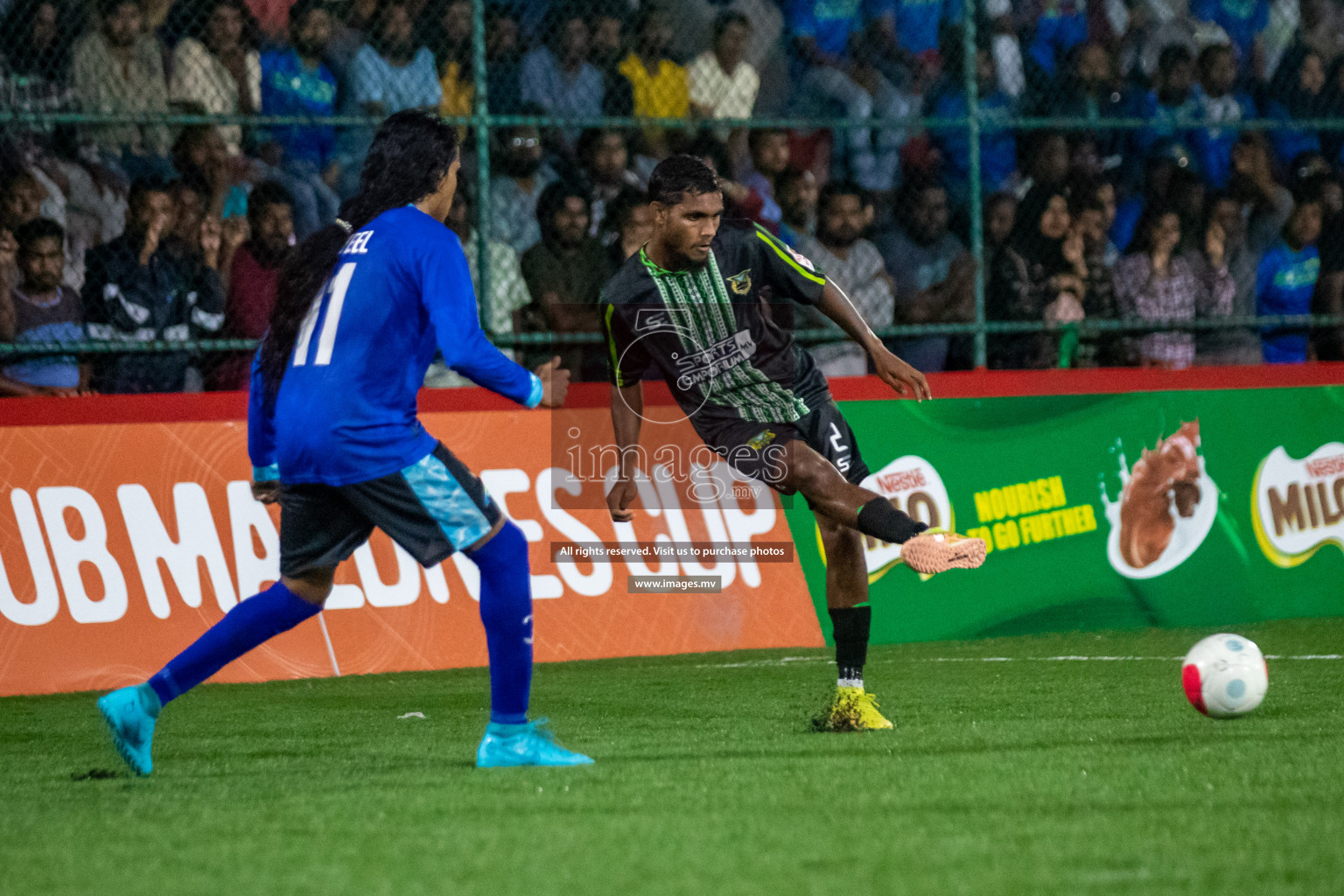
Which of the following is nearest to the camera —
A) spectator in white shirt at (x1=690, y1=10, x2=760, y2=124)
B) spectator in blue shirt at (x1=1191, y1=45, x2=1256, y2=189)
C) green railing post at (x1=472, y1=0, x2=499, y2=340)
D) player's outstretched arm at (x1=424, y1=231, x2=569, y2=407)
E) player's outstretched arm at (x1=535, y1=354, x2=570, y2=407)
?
player's outstretched arm at (x1=424, y1=231, x2=569, y2=407)

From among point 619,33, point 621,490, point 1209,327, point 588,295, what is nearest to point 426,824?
point 621,490

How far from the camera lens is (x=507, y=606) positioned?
4.86 m

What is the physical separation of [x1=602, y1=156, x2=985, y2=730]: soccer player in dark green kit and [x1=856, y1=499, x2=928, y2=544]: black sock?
0.07 m

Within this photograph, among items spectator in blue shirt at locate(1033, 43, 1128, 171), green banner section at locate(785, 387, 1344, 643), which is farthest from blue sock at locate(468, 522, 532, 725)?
spectator in blue shirt at locate(1033, 43, 1128, 171)

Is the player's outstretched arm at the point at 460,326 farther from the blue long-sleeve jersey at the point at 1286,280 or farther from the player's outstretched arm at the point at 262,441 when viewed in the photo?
the blue long-sleeve jersey at the point at 1286,280

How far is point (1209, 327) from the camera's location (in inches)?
404

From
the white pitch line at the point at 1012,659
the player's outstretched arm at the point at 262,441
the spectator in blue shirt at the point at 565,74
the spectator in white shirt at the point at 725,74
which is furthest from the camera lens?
the spectator in white shirt at the point at 725,74

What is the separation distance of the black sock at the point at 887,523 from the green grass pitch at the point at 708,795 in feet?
2.16

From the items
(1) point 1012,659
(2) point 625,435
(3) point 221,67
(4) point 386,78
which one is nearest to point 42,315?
(3) point 221,67

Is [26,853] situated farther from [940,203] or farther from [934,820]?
[940,203]

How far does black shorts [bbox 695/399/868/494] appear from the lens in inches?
235

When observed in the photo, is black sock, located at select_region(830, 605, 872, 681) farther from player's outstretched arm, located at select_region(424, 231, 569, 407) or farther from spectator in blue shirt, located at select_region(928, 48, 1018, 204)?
spectator in blue shirt, located at select_region(928, 48, 1018, 204)

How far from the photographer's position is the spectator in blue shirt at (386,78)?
922 cm

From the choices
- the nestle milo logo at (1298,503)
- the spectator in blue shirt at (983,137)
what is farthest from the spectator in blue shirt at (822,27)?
the nestle milo logo at (1298,503)
